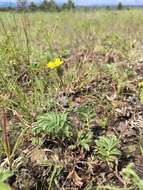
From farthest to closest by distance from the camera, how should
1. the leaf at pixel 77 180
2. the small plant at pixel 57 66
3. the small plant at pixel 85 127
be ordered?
the small plant at pixel 57 66
the small plant at pixel 85 127
the leaf at pixel 77 180

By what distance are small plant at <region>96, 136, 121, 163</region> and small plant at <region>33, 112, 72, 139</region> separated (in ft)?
0.51

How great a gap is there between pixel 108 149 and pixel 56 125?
0.26 metres

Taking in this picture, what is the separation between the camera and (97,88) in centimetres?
273

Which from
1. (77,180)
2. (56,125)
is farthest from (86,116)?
(77,180)

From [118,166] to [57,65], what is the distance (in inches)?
27.3

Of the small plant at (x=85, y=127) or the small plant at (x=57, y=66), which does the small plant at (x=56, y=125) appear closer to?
the small plant at (x=85, y=127)

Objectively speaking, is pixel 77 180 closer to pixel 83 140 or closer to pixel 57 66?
pixel 83 140

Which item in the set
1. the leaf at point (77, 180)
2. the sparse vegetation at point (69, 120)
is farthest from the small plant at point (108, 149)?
the leaf at point (77, 180)

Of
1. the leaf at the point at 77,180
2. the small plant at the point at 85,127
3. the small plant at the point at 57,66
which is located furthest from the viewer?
the small plant at the point at 57,66

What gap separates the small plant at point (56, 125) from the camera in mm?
2092

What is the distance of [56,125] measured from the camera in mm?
2090

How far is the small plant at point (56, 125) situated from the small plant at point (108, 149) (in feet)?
0.51

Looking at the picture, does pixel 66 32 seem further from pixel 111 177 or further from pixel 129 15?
pixel 111 177

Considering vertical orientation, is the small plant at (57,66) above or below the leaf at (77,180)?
above
